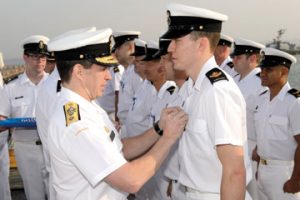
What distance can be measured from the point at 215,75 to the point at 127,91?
14.4ft

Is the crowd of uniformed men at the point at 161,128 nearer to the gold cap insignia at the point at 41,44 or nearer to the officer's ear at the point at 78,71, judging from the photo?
the officer's ear at the point at 78,71

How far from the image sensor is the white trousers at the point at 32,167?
4.60 m

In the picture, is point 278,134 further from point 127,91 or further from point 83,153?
point 127,91

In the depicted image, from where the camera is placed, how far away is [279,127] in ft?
12.0

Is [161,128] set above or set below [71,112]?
below

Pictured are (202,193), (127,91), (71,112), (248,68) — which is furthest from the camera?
(127,91)

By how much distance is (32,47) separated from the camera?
182 inches

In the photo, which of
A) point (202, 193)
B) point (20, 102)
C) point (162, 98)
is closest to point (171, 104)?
point (162, 98)

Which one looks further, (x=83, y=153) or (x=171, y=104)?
(x=171, y=104)

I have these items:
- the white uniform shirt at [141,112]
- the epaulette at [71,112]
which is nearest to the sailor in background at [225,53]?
the white uniform shirt at [141,112]

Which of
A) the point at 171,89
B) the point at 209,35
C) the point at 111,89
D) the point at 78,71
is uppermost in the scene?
the point at 209,35

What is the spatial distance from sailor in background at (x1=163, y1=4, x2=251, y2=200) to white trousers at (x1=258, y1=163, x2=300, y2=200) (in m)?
1.47

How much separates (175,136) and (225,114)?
36cm

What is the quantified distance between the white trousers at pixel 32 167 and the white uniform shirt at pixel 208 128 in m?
2.74
